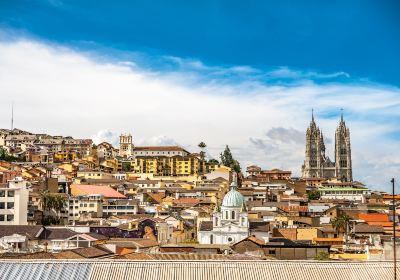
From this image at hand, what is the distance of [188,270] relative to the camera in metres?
28.9

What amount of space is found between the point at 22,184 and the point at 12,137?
110 m

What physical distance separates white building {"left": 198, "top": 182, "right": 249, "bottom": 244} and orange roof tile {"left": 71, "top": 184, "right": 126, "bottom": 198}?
23.8 meters

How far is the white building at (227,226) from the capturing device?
84688 mm

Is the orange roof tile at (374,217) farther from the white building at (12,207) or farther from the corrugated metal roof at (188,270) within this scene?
the corrugated metal roof at (188,270)

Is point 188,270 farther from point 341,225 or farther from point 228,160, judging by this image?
point 228,160

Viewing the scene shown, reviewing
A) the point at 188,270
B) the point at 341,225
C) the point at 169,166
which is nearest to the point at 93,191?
the point at 341,225

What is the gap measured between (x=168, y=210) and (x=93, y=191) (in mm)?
14667

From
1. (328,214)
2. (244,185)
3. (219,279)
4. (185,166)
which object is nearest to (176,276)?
(219,279)

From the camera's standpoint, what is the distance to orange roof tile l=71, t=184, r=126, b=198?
106938 mm

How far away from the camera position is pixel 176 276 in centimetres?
2848

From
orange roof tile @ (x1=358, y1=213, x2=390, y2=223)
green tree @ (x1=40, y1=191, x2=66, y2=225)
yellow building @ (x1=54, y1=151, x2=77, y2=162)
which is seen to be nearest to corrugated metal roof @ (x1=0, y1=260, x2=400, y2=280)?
green tree @ (x1=40, y1=191, x2=66, y2=225)

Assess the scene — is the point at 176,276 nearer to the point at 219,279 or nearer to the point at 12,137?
the point at 219,279

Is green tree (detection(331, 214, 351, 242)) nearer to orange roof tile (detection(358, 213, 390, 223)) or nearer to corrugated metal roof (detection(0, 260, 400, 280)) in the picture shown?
orange roof tile (detection(358, 213, 390, 223))

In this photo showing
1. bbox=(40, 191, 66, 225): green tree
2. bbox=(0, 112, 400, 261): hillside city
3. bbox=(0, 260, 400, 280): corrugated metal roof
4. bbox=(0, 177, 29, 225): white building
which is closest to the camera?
bbox=(0, 260, 400, 280): corrugated metal roof
